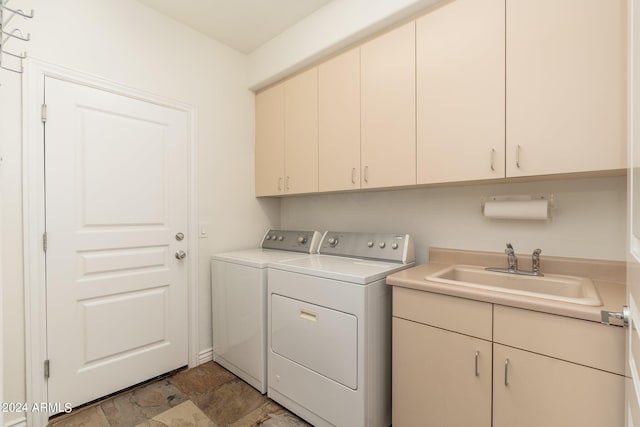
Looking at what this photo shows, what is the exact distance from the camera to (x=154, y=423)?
1651 millimetres

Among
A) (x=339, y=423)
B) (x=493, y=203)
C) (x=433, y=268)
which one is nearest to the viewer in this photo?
(x=339, y=423)

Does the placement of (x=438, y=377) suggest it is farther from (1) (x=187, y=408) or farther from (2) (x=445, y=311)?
(1) (x=187, y=408)

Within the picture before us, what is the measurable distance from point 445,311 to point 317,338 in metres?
0.69

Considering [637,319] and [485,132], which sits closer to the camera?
[637,319]

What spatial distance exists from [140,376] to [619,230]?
9.52 feet

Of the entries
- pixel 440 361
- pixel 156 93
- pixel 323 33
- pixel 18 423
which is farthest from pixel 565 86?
pixel 18 423

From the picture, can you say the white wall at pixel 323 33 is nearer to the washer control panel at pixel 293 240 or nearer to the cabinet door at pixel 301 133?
the cabinet door at pixel 301 133

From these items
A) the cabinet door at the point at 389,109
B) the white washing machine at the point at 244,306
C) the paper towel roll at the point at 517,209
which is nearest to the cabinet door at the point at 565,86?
the paper towel roll at the point at 517,209

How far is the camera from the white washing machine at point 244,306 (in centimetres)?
191

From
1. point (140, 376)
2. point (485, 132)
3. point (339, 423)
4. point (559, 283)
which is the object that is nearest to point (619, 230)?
point (559, 283)

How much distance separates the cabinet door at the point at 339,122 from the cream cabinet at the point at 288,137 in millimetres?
78

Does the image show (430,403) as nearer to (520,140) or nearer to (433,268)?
(433,268)

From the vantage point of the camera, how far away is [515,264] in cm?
157

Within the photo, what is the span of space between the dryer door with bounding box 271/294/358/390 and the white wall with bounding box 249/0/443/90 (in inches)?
66.2
